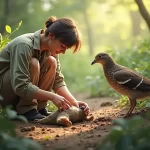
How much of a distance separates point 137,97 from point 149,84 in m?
0.23

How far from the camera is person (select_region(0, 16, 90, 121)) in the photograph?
453cm

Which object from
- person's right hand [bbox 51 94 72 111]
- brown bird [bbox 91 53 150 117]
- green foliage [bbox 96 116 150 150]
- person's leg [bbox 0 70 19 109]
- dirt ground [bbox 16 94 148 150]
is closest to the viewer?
green foliage [bbox 96 116 150 150]

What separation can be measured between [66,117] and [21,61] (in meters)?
0.88

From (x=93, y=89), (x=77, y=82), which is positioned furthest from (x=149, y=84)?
(x=77, y=82)

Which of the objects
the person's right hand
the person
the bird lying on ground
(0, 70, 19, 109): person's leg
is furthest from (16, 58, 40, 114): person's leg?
the person's right hand

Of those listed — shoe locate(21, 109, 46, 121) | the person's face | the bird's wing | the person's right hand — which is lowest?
shoe locate(21, 109, 46, 121)

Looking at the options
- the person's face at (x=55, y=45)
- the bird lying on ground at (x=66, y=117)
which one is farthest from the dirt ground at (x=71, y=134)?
the person's face at (x=55, y=45)

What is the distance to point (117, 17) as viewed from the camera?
44469 mm

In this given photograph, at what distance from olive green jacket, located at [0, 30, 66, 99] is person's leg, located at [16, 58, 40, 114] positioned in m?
0.08

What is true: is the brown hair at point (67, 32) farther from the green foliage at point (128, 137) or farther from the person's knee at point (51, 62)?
the green foliage at point (128, 137)

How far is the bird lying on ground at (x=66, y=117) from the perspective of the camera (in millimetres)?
4598

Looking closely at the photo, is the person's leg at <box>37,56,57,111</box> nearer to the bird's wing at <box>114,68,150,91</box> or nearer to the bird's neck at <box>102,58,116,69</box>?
the bird's neck at <box>102,58,116,69</box>

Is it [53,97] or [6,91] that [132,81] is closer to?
[53,97]

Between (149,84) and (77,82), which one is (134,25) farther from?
(149,84)
